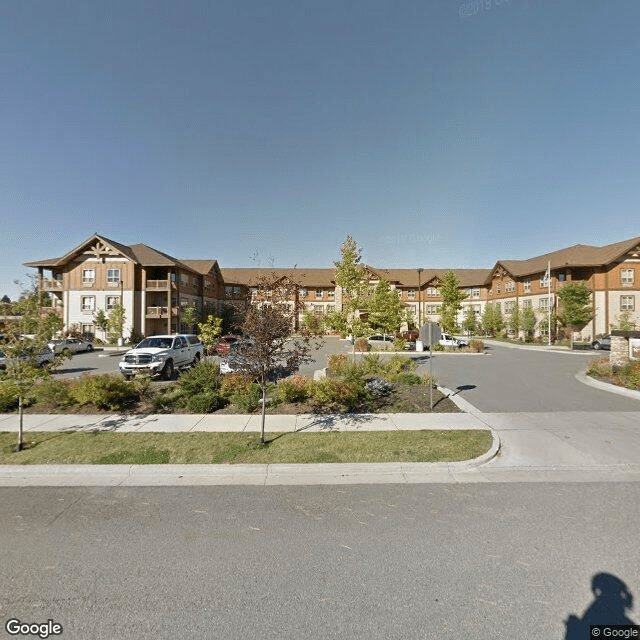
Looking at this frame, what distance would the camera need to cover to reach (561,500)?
4.84 meters

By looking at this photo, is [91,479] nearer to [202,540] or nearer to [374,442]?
[202,540]

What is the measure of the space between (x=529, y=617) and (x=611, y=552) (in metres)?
1.72

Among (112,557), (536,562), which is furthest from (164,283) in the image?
(536,562)

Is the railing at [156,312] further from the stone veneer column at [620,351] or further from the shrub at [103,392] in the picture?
the stone veneer column at [620,351]

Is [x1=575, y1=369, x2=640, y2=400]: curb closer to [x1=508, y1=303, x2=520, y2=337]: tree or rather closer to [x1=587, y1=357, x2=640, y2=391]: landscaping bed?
[x1=587, y1=357, x2=640, y2=391]: landscaping bed

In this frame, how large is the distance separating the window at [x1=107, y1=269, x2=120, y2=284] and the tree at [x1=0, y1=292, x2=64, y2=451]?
32.1 metres

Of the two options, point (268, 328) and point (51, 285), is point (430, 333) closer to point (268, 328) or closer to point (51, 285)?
point (268, 328)

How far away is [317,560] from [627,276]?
163 ft

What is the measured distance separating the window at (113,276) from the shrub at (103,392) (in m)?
29.5

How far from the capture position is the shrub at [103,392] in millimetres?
9414

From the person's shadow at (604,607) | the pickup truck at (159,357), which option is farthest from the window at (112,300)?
the person's shadow at (604,607)

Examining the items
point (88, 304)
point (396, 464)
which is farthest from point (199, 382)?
point (88, 304)

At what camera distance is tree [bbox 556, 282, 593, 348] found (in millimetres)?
35631

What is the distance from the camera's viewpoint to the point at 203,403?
9.34 meters
